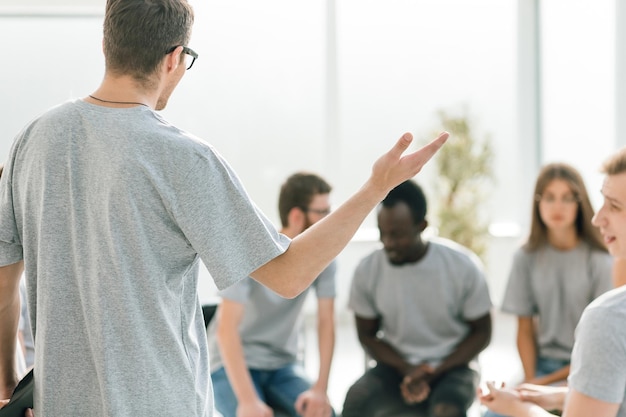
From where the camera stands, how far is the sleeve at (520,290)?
354cm

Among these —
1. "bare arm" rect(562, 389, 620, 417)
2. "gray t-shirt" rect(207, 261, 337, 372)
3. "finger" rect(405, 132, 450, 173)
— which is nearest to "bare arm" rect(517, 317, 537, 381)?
"gray t-shirt" rect(207, 261, 337, 372)

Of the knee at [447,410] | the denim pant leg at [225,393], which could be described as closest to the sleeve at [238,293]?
the denim pant leg at [225,393]

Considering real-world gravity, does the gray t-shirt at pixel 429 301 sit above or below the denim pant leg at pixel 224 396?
above

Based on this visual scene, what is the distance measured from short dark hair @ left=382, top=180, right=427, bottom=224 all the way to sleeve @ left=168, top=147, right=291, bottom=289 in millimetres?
1919

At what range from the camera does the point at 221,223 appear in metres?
1.49

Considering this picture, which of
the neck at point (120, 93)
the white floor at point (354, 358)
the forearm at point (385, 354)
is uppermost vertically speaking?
the neck at point (120, 93)

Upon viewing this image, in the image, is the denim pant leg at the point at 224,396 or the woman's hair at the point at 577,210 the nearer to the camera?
the denim pant leg at the point at 224,396

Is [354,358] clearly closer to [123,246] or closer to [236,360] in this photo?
[236,360]

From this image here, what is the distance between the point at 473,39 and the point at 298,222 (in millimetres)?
4181

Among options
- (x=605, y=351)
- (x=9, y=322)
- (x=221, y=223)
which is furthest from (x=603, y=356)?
(x=9, y=322)

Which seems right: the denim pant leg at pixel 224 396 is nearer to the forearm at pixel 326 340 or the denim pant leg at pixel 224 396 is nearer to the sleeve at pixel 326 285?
the forearm at pixel 326 340

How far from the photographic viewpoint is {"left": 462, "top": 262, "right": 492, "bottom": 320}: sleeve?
3.41 m

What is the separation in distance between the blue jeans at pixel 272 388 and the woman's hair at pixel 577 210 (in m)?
1.06

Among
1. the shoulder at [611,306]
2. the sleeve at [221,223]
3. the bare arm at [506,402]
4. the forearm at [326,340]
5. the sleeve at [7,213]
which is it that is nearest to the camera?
the sleeve at [221,223]
